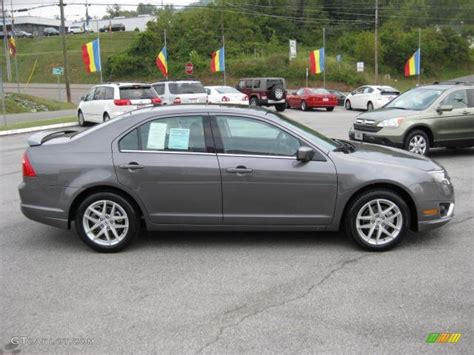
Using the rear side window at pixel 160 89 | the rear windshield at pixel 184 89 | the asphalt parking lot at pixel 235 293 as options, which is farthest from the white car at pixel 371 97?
the asphalt parking lot at pixel 235 293

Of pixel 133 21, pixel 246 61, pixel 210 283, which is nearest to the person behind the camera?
pixel 210 283

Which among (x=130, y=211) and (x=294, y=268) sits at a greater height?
(x=130, y=211)

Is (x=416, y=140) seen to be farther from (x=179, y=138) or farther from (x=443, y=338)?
(x=443, y=338)

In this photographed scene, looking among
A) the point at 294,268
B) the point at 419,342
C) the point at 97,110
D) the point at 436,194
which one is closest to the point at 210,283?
the point at 294,268

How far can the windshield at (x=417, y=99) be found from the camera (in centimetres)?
1199

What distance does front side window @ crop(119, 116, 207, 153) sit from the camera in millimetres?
5715

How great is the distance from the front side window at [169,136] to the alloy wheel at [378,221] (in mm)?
1831

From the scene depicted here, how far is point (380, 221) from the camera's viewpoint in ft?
18.4

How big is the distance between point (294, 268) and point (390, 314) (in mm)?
1225

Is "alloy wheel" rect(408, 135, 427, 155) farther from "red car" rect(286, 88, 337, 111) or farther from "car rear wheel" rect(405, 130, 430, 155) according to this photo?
"red car" rect(286, 88, 337, 111)

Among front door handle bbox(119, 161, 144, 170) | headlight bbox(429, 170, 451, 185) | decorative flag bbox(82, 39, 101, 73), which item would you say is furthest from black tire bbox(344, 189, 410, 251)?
decorative flag bbox(82, 39, 101, 73)

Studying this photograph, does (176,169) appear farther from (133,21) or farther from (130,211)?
(133,21)

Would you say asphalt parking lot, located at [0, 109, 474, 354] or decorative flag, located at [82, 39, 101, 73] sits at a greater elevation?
decorative flag, located at [82, 39, 101, 73]

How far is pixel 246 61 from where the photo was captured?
6800 cm
